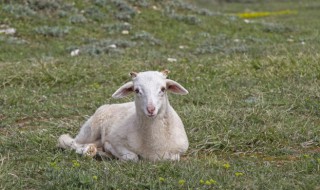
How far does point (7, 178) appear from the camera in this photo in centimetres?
607

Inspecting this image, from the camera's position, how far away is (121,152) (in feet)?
23.0

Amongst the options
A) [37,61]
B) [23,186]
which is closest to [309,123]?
[23,186]

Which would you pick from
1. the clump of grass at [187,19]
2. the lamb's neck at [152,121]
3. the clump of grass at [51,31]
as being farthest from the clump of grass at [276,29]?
the lamb's neck at [152,121]

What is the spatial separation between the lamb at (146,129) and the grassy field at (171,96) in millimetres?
222

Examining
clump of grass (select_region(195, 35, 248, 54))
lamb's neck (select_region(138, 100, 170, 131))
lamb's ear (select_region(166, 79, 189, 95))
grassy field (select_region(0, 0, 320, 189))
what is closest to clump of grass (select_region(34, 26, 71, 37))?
grassy field (select_region(0, 0, 320, 189))

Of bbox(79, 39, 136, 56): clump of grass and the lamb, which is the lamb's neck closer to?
the lamb

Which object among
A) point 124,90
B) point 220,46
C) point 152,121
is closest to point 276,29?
point 220,46

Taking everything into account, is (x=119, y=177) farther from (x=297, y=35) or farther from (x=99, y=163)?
(x=297, y=35)

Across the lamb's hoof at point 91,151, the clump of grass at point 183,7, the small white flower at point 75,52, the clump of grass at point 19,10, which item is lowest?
the clump of grass at point 183,7

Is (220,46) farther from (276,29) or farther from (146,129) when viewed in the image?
(146,129)

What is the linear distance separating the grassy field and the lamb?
0.73ft

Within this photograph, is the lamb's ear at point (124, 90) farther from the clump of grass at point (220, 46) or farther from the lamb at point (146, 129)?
the clump of grass at point (220, 46)

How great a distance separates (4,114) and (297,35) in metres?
12.4

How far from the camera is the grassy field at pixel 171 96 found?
6254 millimetres
